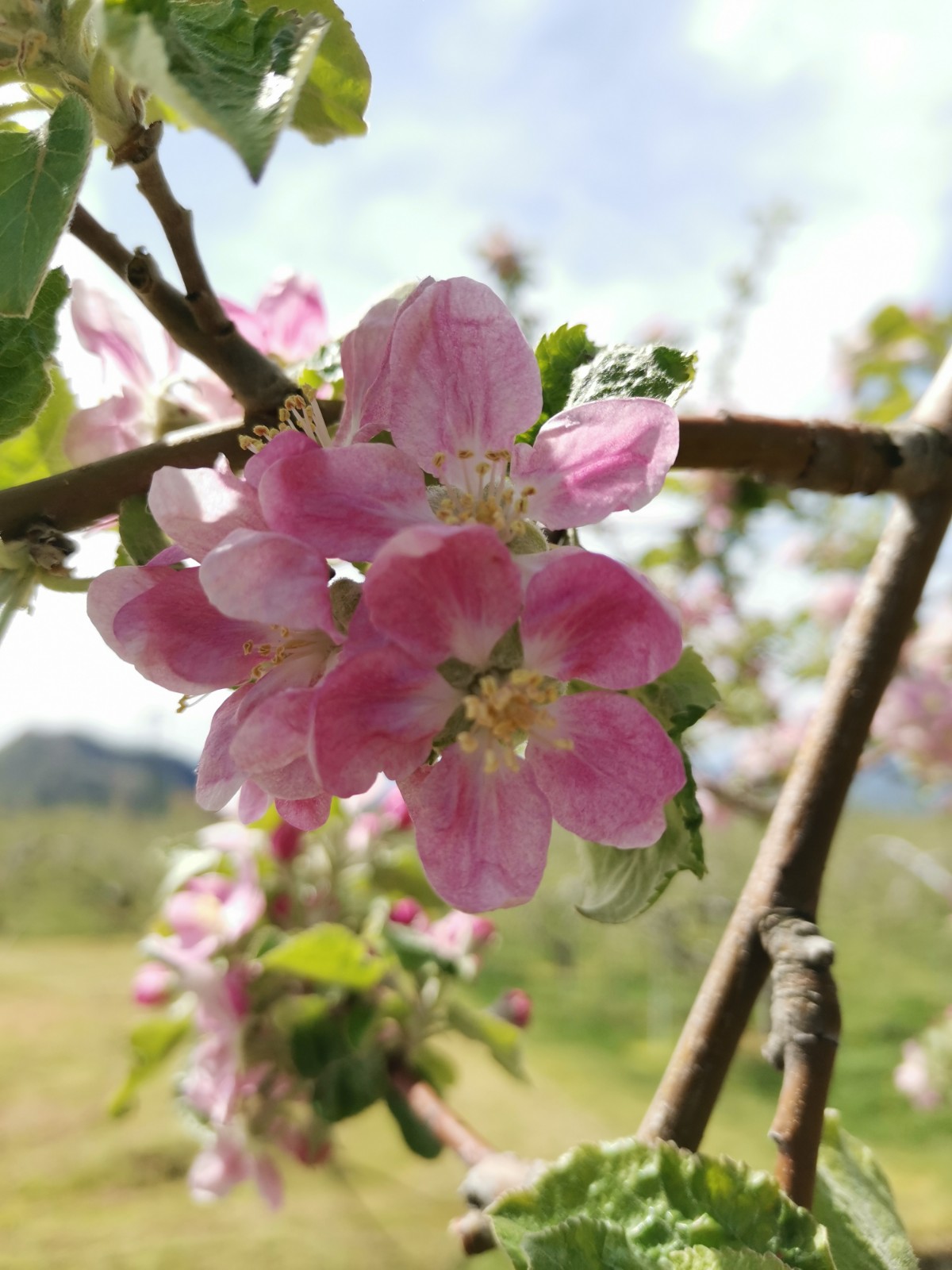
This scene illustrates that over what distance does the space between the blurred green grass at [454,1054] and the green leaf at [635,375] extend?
0.69 m

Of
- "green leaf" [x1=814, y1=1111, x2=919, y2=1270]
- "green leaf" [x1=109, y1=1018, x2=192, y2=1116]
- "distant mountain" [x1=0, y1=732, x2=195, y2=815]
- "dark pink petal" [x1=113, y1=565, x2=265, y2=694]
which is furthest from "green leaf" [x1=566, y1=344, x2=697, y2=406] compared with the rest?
"distant mountain" [x1=0, y1=732, x2=195, y2=815]

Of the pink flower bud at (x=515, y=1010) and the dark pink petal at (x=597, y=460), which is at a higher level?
the dark pink petal at (x=597, y=460)

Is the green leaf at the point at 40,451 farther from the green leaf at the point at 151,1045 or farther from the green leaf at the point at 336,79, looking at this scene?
the green leaf at the point at 151,1045

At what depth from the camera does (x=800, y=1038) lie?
0.89 ft

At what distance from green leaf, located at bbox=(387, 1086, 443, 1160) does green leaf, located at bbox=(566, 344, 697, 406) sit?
2.14 feet

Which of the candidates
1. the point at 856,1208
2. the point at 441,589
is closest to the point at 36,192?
the point at 441,589

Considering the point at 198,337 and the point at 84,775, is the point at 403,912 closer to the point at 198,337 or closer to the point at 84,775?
the point at 198,337

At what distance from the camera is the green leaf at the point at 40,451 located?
365 millimetres

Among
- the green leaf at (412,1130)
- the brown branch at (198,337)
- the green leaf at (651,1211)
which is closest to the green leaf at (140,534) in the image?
the brown branch at (198,337)

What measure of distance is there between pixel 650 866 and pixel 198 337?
23 cm

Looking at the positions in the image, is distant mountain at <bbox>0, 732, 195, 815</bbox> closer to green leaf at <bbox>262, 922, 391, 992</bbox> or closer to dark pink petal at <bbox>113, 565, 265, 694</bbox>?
green leaf at <bbox>262, 922, 391, 992</bbox>

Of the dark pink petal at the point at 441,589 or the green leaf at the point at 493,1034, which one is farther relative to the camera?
the green leaf at the point at 493,1034

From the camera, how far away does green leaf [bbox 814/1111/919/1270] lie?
28 centimetres

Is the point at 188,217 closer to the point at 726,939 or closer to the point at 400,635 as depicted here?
the point at 400,635
